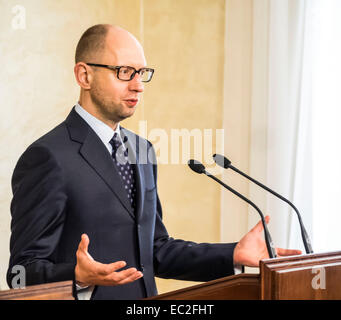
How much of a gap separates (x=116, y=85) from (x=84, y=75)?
4.7 inches

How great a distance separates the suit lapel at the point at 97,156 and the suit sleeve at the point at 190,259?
0.78ft

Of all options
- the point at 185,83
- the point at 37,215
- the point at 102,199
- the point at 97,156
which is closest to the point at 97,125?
the point at 97,156

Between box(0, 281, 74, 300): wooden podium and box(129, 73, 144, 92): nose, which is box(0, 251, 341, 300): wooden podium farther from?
box(129, 73, 144, 92): nose

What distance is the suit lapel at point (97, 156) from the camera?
5.71 ft

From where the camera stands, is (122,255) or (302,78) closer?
→ (122,255)

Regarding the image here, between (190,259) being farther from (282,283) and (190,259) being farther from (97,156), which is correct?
(282,283)

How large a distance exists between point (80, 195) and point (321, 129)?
161 cm

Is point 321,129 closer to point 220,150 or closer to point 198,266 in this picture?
point 220,150

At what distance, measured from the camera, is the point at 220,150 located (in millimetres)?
3443

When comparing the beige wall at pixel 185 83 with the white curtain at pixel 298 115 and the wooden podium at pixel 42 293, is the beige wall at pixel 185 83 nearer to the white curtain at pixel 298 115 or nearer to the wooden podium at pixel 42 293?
the white curtain at pixel 298 115

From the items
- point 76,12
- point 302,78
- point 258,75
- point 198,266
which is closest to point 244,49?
point 258,75

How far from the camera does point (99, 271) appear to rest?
52.0 inches

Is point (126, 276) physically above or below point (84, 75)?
below

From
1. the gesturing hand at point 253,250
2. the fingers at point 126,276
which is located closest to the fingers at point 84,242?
the fingers at point 126,276
